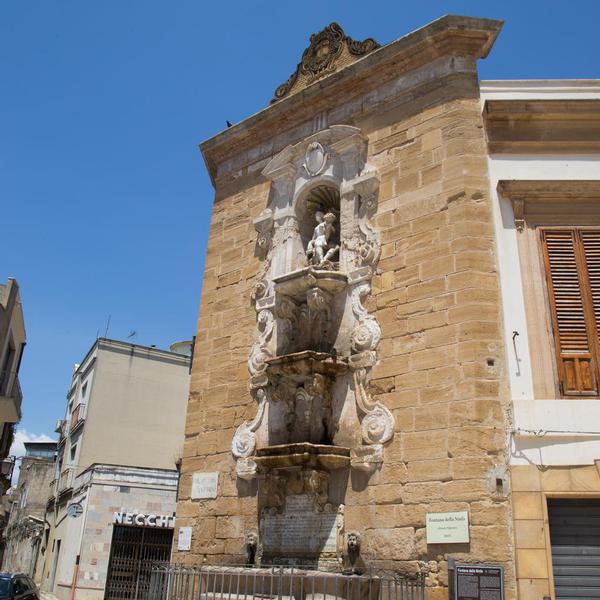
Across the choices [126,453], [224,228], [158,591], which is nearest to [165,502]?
[126,453]

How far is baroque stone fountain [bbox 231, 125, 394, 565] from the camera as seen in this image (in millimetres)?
7445

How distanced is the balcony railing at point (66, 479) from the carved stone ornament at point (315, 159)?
15.2 metres

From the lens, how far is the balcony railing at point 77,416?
21578 millimetres

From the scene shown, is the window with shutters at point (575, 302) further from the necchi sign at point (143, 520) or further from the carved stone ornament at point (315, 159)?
the necchi sign at point (143, 520)

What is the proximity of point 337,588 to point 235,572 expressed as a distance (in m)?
1.13

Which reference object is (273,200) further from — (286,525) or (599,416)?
(599,416)

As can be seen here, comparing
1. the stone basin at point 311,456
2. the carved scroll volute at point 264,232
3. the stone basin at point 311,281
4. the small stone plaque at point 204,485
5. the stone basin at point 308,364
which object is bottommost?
the small stone plaque at point 204,485

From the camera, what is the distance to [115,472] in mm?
17922

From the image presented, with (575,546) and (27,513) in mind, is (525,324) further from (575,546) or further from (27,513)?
(27,513)

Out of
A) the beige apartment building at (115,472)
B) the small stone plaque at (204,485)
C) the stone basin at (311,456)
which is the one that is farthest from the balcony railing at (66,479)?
the stone basin at (311,456)

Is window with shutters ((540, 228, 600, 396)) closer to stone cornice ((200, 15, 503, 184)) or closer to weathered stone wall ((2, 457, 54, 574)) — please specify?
stone cornice ((200, 15, 503, 184))

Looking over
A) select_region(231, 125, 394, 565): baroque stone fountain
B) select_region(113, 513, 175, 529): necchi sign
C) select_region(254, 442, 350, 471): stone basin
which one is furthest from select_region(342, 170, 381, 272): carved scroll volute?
select_region(113, 513, 175, 529): necchi sign

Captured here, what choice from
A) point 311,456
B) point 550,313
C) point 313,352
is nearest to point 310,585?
point 311,456

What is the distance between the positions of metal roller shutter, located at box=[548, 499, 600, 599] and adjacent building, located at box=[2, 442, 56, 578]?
2305 cm
